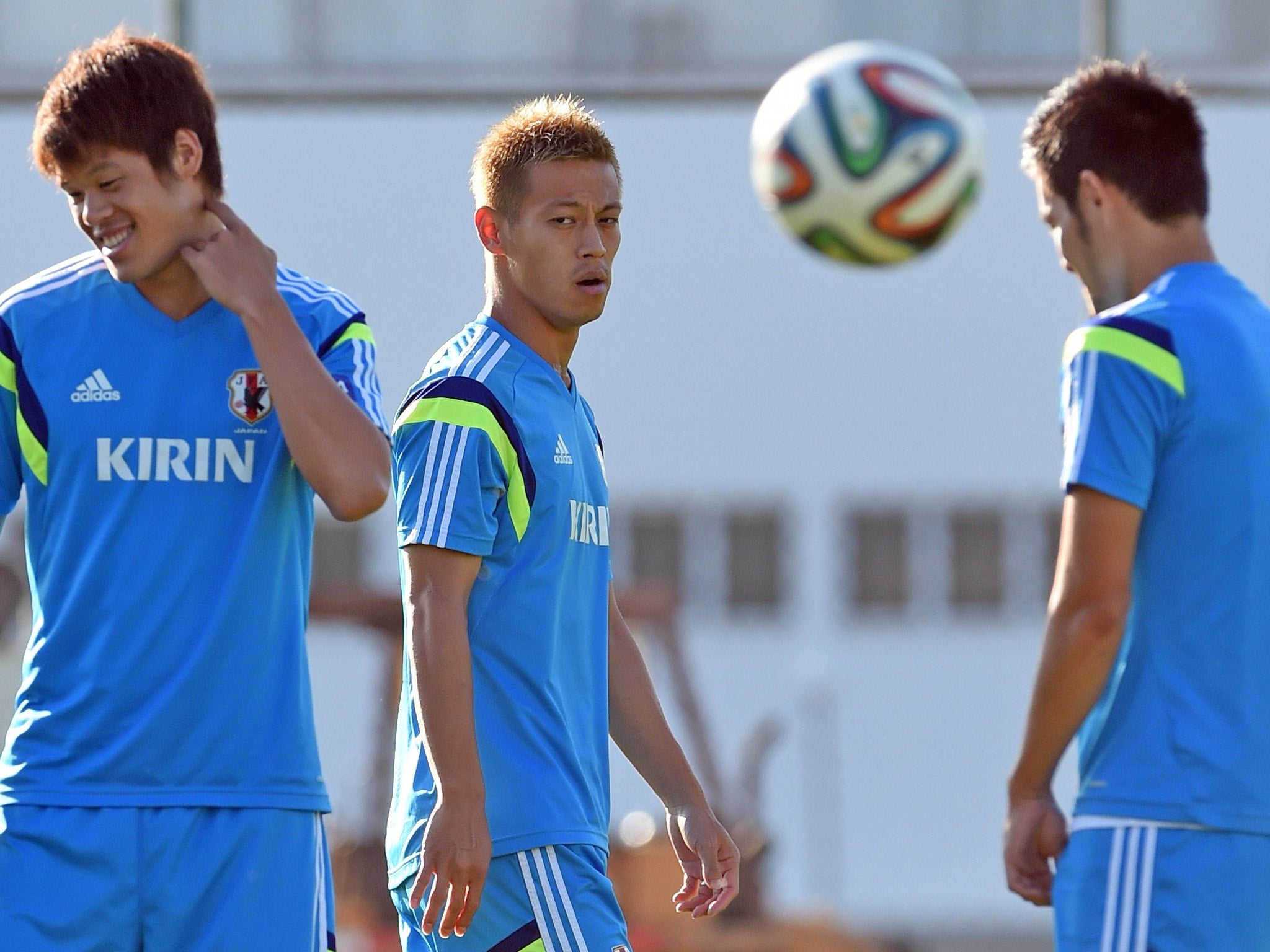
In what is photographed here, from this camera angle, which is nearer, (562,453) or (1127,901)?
(1127,901)

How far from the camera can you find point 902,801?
596 inches

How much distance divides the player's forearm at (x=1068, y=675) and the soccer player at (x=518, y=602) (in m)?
0.49

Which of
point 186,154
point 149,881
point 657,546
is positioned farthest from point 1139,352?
point 657,546

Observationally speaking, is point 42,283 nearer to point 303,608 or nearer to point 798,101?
point 303,608

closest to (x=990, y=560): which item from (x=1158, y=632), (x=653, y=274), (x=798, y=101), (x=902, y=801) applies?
(x=902, y=801)

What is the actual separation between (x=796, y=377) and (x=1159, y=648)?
41.7 feet

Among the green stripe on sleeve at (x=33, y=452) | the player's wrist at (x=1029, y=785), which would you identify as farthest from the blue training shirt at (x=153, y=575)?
the player's wrist at (x=1029, y=785)

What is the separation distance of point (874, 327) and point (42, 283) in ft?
41.9

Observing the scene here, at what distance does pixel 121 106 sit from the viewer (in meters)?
2.42

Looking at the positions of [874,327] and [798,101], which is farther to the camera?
[874,327]

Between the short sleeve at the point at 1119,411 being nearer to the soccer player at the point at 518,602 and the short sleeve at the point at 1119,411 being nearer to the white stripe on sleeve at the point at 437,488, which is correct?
the soccer player at the point at 518,602

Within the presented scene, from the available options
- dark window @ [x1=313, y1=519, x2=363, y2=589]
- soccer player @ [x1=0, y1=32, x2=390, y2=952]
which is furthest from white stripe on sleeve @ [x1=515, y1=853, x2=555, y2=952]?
dark window @ [x1=313, y1=519, x2=363, y2=589]

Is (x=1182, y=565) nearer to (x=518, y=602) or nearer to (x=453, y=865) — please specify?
(x=518, y=602)

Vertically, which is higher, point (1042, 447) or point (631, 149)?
point (631, 149)
